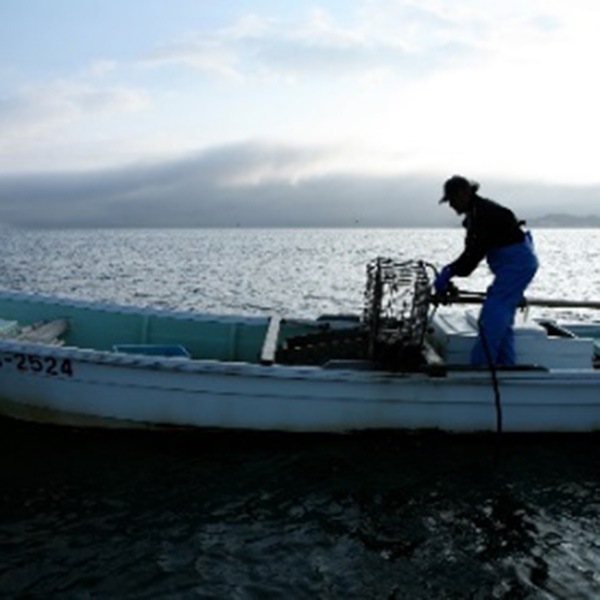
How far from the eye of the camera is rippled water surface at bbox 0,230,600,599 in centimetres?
657

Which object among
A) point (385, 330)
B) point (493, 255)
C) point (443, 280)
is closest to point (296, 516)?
point (385, 330)

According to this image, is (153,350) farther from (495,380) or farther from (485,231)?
(485,231)

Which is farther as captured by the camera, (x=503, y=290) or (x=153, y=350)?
(x=153, y=350)

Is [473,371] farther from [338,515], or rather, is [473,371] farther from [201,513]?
[201,513]

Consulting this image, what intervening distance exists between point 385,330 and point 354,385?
1.03 metres

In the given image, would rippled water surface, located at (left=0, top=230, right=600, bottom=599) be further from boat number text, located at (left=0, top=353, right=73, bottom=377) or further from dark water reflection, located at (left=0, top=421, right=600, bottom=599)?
boat number text, located at (left=0, top=353, right=73, bottom=377)

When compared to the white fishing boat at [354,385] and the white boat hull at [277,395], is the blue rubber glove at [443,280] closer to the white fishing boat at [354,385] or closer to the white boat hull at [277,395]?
the white fishing boat at [354,385]

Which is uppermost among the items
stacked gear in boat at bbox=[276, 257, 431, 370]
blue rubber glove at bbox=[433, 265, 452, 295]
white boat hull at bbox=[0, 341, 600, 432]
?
blue rubber glove at bbox=[433, 265, 452, 295]

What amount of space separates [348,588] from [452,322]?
4917mm

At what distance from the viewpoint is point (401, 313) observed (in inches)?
384

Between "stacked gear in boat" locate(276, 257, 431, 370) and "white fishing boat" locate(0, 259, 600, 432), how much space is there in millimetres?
20

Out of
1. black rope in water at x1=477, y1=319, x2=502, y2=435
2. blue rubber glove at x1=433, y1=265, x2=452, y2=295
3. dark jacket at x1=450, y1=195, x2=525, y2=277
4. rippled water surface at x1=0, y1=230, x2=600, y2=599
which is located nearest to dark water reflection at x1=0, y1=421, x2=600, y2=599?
rippled water surface at x1=0, y1=230, x2=600, y2=599

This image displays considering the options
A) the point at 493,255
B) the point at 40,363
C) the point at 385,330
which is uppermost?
the point at 493,255

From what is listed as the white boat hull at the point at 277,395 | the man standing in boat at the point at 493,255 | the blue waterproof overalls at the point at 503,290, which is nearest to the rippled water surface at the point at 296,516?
the white boat hull at the point at 277,395
